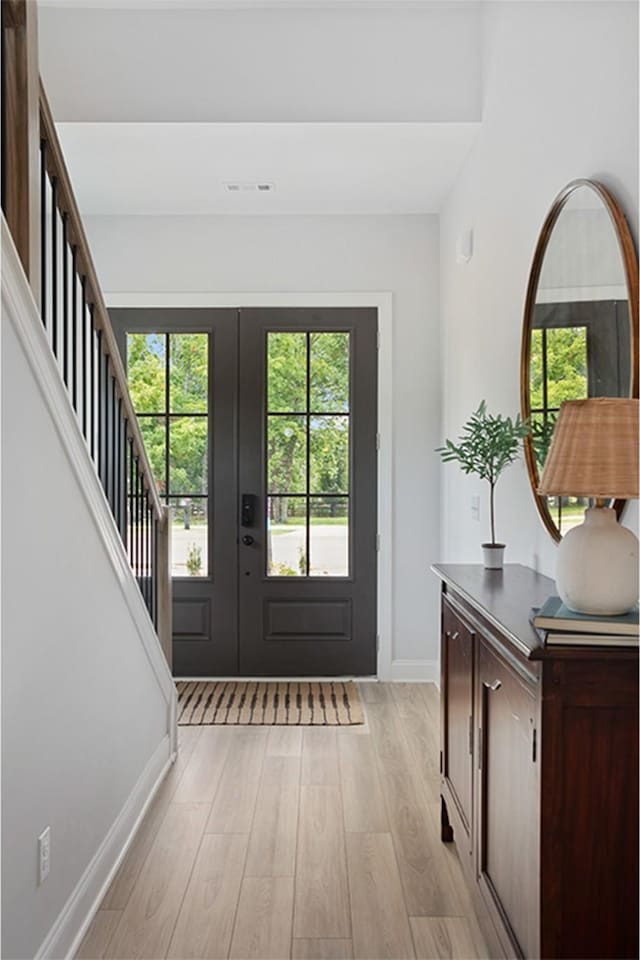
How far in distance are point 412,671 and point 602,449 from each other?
3349 mm

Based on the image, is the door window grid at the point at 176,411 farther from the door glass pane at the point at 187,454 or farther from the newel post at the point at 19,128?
the newel post at the point at 19,128

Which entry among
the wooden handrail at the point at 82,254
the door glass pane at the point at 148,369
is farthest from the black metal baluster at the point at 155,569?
the door glass pane at the point at 148,369

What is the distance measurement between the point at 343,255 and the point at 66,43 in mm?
1869

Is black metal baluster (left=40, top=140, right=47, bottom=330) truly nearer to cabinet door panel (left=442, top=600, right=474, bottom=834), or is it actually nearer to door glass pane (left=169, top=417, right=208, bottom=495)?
cabinet door panel (left=442, top=600, right=474, bottom=834)

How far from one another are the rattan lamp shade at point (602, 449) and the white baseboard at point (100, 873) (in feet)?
5.51

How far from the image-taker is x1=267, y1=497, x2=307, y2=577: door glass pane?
4.70 meters

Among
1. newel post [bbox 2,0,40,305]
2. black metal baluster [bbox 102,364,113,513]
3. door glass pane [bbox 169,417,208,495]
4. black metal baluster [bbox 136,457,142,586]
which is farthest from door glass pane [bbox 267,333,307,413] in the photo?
newel post [bbox 2,0,40,305]

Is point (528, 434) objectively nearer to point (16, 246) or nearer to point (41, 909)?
point (16, 246)

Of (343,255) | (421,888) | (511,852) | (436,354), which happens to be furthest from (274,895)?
(343,255)

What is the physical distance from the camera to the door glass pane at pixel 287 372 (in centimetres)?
469

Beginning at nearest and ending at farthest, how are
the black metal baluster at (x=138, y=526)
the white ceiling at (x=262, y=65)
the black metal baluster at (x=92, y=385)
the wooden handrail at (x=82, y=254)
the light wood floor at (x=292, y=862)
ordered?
the light wood floor at (x=292, y=862) < the wooden handrail at (x=82, y=254) < the black metal baluster at (x=92, y=385) < the black metal baluster at (x=138, y=526) < the white ceiling at (x=262, y=65)

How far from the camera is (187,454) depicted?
4.70 metres

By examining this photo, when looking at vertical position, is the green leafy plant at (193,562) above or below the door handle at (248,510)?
below

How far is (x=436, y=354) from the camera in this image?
466cm
